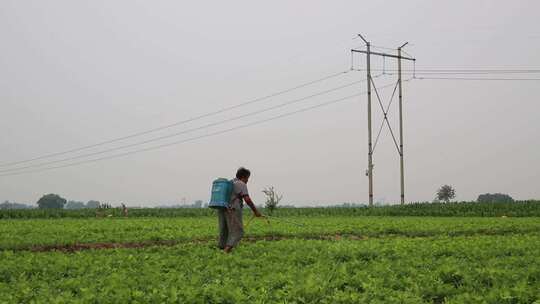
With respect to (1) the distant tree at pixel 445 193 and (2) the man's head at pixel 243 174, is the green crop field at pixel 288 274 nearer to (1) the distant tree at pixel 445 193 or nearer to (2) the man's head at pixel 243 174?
(2) the man's head at pixel 243 174

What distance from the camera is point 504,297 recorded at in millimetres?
8430

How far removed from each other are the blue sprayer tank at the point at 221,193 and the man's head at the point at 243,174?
35 cm

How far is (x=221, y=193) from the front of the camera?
15.1 meters

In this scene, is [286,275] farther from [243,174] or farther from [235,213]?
[243,174]

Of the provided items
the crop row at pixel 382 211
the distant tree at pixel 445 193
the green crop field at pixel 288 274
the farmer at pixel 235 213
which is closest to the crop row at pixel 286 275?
the green crop field at pixel 288 274

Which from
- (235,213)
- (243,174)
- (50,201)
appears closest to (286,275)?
(235,213)

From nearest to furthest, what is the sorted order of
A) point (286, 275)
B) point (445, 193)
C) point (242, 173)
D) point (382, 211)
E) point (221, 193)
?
point (286, 275) < point (221, 193) < point (242, 173) < point (382, 211) < point (445, 193)

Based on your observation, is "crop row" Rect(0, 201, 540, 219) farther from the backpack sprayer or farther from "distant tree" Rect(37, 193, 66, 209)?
"distant tree" Rect(37, 193, 66, 209)

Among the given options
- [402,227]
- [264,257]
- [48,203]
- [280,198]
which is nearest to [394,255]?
[264,257]

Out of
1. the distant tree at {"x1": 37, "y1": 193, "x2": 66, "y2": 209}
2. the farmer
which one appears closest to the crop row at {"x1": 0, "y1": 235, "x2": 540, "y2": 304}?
the farmer

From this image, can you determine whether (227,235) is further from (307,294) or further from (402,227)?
(402,227)

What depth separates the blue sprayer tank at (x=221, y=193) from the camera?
14992mm

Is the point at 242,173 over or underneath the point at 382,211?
over

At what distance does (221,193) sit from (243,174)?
0.80 metres
